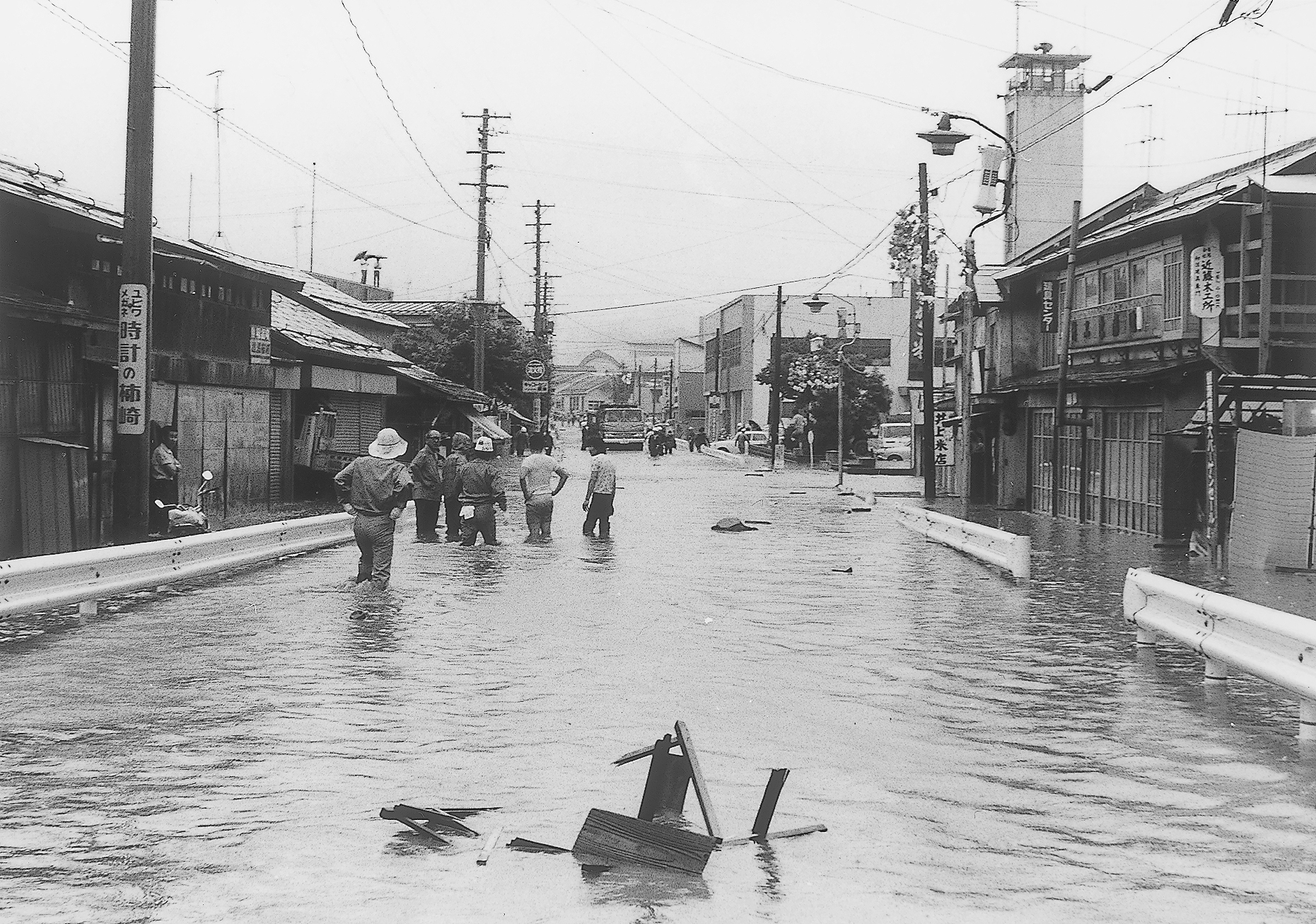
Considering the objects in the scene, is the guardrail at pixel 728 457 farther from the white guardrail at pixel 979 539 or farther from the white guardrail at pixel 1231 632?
the white guardrail at pixel 1231 632

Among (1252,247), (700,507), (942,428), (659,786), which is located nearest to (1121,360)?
(1252,247)

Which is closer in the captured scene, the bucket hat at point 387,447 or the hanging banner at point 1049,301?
the bucket hat at point 387,447

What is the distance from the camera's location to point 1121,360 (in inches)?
1153

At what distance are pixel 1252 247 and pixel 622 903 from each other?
71.7 feet

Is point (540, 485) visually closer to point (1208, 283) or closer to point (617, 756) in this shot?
point (1208, 283)

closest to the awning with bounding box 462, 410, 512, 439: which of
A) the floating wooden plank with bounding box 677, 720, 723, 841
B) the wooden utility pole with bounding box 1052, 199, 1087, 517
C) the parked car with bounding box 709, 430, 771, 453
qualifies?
the wooden utility pole with bounding box 1052, 199, 1087, 517

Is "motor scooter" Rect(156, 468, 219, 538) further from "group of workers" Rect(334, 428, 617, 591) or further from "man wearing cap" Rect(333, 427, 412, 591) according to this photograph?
"man wearing cap" Rect(333, 427, 412, 591)

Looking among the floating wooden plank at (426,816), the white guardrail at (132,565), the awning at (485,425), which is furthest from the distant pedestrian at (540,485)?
the awning at (485,425)

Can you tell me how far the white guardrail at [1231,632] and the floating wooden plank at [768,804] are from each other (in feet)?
11.9

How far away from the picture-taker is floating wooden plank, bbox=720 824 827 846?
20.0 ft

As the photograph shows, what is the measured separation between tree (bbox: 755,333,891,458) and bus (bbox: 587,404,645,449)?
15.8 meters

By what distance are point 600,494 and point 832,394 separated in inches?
1919

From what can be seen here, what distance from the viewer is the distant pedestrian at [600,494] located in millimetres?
22859

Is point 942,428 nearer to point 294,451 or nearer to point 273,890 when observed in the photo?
point 294,451
